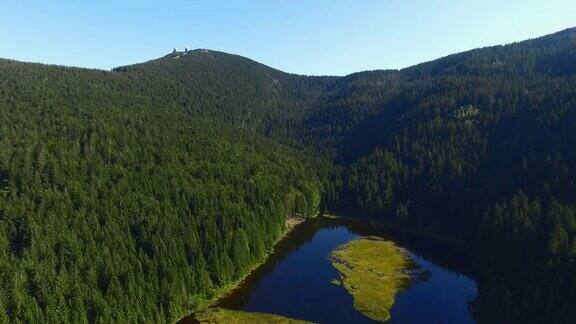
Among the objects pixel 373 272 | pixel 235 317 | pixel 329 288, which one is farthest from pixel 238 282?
pixel 373 272

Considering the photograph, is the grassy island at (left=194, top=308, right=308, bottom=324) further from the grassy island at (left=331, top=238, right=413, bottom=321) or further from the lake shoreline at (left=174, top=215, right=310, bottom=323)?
the grassy island at (left=331, top=238, right=413, bottom=321)

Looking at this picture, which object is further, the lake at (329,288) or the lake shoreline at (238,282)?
the lake shoreline at (238,282)

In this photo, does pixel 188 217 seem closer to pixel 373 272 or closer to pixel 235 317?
pixel 235 317

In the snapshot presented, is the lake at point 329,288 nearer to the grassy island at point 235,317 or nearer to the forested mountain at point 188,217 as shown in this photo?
the grassy island at point 235,317

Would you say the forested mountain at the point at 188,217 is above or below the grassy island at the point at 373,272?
above

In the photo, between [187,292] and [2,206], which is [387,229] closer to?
[187,292]

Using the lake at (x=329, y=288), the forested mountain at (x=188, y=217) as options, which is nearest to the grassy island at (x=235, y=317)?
the lake at (x=329, y=288)

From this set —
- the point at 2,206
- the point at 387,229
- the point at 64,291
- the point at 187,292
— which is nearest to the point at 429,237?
the point at 387,229
